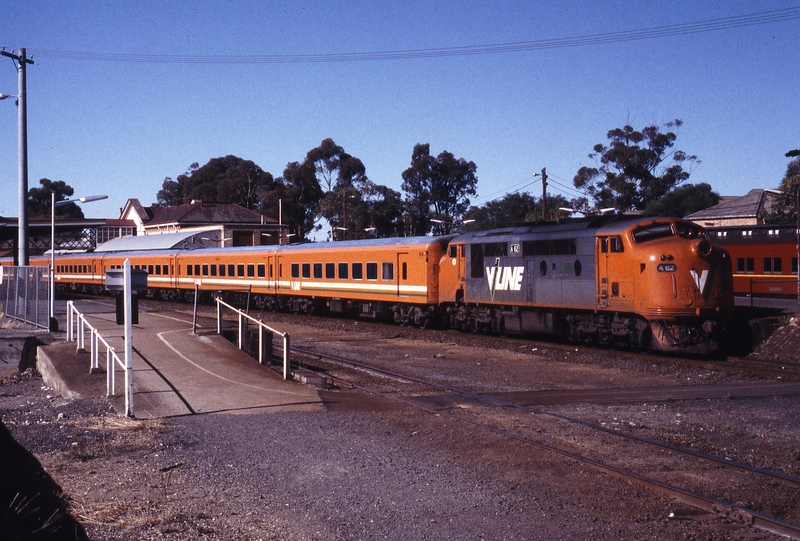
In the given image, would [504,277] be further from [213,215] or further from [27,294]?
[213,215]

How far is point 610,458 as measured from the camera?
8688mm

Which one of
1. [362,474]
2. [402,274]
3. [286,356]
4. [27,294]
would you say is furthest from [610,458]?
[27,294]

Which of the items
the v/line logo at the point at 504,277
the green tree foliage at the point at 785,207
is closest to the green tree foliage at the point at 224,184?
the green tree foliage at the point at 785,207

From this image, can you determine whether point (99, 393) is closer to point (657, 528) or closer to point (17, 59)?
point (657, 528)

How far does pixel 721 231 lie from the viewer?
1654 inches

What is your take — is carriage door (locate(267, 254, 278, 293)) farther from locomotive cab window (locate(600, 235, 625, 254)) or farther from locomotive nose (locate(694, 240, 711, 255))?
locomotive nose (locate(694, 240, 711, 255))

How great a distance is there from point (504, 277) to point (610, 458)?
13031 millimetres

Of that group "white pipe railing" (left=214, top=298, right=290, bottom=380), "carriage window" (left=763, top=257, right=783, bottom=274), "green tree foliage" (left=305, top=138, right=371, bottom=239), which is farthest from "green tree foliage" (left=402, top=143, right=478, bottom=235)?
"white pipe railing" (left=214, top=298, right=290, bottom=380)

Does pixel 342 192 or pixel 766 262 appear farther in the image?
pixel 342 192

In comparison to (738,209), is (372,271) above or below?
below

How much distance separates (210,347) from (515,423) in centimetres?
875

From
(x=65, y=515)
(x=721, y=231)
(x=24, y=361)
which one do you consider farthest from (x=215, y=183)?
(x=65, y=515)

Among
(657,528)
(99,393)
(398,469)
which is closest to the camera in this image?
(657,528)

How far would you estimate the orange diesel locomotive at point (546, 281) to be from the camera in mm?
17062
